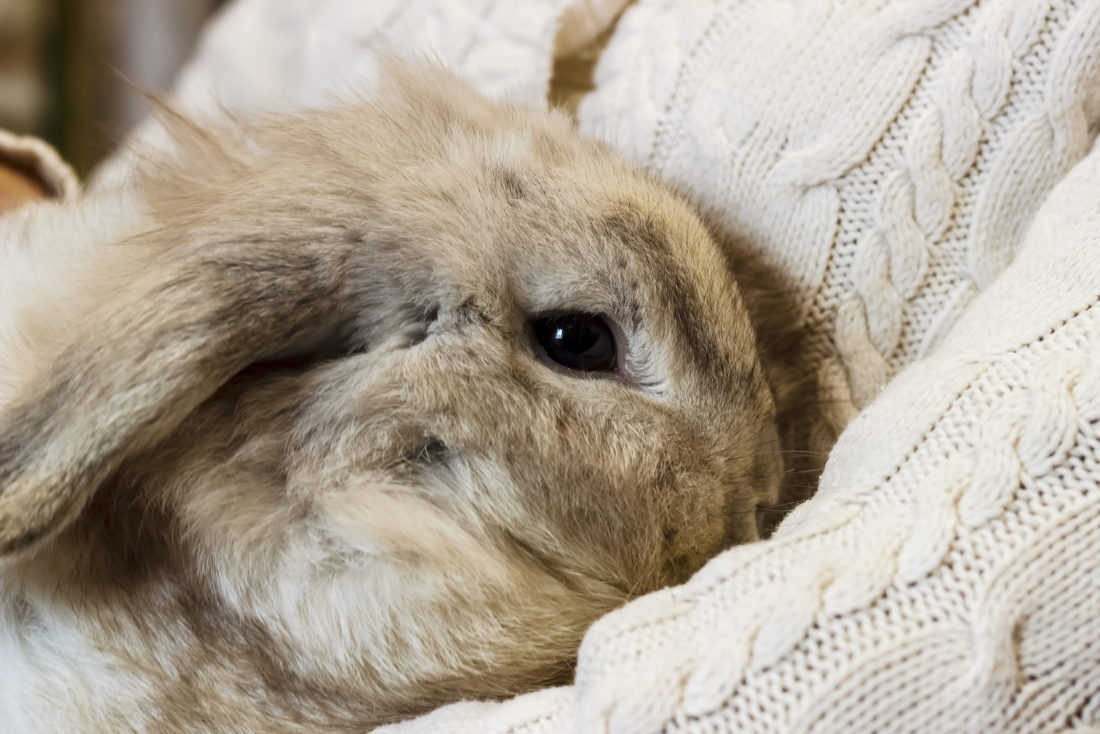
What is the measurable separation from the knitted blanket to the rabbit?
158 millimetres

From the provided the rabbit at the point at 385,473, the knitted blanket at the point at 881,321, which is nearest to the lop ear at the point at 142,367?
the rabbit at the point at 385,473

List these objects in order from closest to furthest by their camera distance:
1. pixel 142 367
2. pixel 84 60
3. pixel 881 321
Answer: pixel 142 367 → pixel 881 321 → pixel 84 60

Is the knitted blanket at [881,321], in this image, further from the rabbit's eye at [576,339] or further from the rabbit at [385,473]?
the rabbit's eye at [576,339]

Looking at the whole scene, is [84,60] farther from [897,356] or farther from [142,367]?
[897,356]

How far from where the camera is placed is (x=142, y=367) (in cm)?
97

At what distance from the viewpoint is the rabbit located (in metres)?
1.10

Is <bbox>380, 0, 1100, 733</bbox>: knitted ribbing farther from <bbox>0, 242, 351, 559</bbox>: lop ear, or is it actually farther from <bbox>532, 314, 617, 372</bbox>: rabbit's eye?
<bbox>0, 242, 351, 559</bbox>: lop ear

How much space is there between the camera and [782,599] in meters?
0.87

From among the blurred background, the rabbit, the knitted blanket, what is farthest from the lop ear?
the blurred background

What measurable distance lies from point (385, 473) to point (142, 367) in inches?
11.4

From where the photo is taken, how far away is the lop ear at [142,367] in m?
0.94

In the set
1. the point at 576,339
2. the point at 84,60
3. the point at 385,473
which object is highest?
the point at 576,339

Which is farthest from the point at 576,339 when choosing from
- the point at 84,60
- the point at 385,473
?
the point at 84,60

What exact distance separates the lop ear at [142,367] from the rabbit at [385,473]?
0.5 inches
